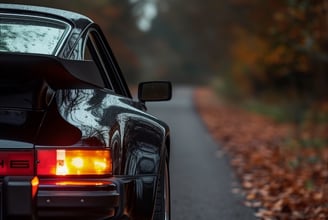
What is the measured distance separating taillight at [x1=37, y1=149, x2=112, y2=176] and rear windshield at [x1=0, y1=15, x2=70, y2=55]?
2.75 feet

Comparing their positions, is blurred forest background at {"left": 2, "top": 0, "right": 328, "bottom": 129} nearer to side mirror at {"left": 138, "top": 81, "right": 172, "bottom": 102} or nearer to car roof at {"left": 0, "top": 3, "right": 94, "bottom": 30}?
side mirror at {"left": 138, "top": 81, "right": 172, "bottom": 102}

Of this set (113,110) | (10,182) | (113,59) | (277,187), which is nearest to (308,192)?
(277,187)

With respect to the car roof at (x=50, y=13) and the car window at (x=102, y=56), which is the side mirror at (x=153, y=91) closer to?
the car window at (x=102, y=56)

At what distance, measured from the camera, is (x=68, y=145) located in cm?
403

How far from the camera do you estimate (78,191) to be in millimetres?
3959

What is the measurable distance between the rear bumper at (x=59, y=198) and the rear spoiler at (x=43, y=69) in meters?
0.57

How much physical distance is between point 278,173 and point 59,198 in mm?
7315

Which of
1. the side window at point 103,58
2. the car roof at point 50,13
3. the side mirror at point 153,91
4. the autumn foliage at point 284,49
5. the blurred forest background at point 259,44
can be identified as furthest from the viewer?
the blurred forest background at point 259,44

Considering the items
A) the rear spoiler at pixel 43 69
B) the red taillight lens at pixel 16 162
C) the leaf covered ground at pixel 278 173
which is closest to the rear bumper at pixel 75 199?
the red taillight lens at pixel 16 162

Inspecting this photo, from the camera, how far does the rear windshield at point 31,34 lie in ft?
15.6

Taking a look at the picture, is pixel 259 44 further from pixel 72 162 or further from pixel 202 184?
pixel 72 162

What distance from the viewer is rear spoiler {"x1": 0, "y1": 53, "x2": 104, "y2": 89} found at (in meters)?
4.10

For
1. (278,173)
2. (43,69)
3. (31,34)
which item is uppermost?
(31,34)

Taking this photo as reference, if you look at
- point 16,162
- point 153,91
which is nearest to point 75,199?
point 16,162
